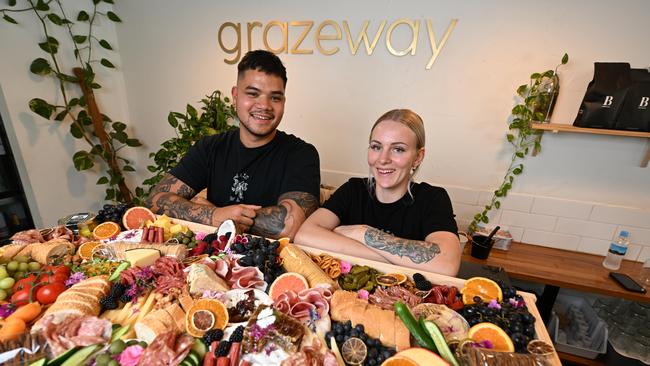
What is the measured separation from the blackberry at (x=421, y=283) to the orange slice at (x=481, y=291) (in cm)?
12

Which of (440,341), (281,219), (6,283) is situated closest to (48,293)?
(6,283)

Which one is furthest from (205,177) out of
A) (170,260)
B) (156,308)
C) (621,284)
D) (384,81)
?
(621,284)

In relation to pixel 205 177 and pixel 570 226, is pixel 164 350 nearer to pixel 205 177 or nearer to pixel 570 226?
pixel 205 177

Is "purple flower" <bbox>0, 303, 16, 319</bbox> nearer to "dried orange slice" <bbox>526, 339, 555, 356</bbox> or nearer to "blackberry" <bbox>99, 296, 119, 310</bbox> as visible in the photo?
"blackberry" <bbox>99, 296, 119, 310</bbox>

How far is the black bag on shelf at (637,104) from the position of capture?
6.03 feet

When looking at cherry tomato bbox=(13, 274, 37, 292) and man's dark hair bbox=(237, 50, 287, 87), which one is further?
man's dark hair bbox=(237, 50, 287, 87)

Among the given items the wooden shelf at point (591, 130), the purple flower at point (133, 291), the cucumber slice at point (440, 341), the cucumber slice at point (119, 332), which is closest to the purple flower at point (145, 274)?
the purple flower at point (133, 291)

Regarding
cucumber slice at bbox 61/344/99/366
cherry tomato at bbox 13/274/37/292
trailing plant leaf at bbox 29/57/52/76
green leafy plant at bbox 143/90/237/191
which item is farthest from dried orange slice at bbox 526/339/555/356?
trailing plant leaf at bbox 29/57/52/76

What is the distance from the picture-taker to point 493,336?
806 millimetres

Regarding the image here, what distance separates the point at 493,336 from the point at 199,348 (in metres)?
0.84

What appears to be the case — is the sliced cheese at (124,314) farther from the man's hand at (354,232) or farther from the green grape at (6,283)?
the man's hand at (354,232)

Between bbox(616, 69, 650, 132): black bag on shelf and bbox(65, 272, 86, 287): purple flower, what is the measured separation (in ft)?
10.3

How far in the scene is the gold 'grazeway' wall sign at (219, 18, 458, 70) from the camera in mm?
2422

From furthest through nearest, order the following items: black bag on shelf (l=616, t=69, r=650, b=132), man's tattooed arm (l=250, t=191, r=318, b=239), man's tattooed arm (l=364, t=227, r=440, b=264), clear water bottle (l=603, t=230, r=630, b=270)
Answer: clear water bottle (l=603, t=230, r=630, b=270)
black bag on shelf (l=616, t=69, r=650, b=132)
man's tattooed arm (l=250, t=191, r=318, b=239)
man's tattooed arm (l=364, t=227, r=440, b=264)
